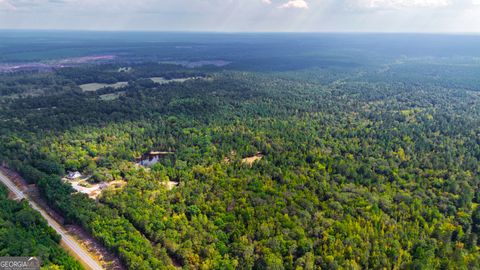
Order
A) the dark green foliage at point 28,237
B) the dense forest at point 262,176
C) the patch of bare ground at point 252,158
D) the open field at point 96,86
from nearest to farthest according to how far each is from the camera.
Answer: the dark green foliage at point 28,237
the dense forest at point 262,176
the patch of bare ground at point 252,158
the open field at point 96,86

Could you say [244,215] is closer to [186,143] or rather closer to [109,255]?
[109,255]

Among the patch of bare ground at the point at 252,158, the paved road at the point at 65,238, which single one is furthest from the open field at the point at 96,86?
the patch of bare ground at the point at 252,158

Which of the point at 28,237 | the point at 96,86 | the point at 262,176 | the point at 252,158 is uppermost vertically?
the point at 96,86

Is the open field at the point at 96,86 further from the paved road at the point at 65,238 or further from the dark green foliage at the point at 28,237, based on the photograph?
the dark green foliage at the point at 28,237

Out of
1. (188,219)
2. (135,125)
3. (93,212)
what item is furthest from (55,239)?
(135,125)

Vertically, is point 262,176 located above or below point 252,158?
above

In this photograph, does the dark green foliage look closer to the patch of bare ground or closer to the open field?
the patch of bare ground

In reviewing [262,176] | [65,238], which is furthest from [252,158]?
[65,238]

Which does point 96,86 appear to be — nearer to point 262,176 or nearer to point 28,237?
point 262,176
